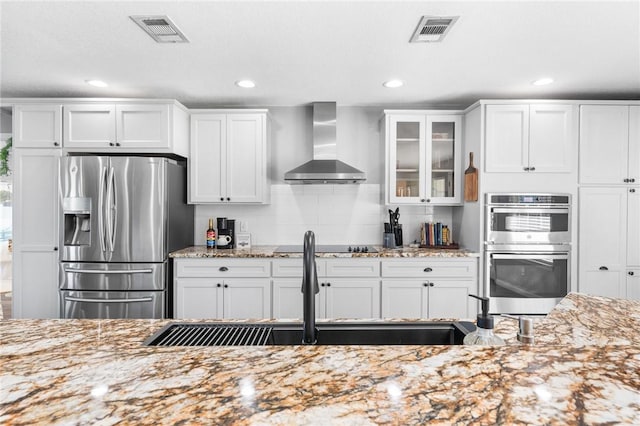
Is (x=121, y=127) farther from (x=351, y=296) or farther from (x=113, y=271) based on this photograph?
(x=351, y=296)

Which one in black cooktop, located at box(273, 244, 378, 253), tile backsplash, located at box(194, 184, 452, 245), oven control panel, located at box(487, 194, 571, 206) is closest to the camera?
oven control panel, located at box(487, 194, 571, 206)

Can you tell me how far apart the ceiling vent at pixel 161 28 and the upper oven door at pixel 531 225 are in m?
2.85

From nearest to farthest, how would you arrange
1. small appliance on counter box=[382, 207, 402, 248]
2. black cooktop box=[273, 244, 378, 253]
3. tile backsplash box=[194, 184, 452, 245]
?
black cooktop box=[273, 244, 378, 253] < small appliance on counter box=[382, 207, 402, 248] < tile backsplash box=[194, 184, 452, 245]

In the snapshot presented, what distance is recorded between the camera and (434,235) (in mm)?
3736

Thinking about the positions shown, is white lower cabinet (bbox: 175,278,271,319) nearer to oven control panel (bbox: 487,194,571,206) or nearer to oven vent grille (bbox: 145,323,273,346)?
oven vent grille (bbox: 145,323,273,346)

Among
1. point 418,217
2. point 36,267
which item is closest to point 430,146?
point 418,217

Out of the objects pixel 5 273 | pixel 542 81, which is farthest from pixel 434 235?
pixel 5 273

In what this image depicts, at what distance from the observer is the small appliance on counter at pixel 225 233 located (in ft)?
11.8

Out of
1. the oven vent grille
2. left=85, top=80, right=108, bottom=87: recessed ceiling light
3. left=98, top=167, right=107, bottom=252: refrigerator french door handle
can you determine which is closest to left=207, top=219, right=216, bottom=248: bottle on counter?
left=98, top=167, right=107, bottom=252: refrigerator french door handle

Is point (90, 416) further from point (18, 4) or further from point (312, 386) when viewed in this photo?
point (18, 4)

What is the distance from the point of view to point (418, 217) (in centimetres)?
389

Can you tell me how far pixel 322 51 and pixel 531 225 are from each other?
2360mm

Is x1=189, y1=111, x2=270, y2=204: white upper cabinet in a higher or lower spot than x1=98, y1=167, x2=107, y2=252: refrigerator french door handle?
higher

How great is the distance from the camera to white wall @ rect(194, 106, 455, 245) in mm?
3910
